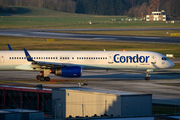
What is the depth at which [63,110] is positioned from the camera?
93.3 feet

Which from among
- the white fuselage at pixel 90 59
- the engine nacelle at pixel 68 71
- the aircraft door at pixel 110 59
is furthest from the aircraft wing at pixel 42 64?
the aircraft door at pixel 110 59

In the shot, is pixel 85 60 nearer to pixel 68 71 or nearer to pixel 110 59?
pixel 110 59

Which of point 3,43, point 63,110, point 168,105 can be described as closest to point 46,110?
point 63,110

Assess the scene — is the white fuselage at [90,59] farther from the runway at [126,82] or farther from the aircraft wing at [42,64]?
the runway at [126,82]


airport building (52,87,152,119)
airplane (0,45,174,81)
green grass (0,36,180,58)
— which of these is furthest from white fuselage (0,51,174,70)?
green grass (0,36,180,58)

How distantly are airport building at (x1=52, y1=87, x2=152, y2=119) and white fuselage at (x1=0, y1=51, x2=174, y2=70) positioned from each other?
20.9 metres

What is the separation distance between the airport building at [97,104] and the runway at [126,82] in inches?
349

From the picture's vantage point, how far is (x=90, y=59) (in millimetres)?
50219

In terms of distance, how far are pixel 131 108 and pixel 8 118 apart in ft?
32.6

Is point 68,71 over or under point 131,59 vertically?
under

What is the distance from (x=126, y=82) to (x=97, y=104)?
21.7 m

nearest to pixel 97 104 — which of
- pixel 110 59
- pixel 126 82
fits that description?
pixel 126 82

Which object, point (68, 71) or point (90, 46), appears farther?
point (90, 46)

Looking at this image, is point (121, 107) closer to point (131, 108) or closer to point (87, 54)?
point (131, 108)
